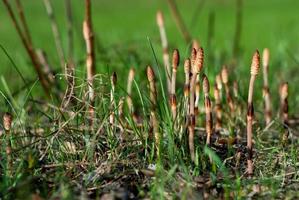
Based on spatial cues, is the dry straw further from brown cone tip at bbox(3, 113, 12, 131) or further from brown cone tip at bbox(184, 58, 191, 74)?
brown cone tip at bbox(184, 58, 191, 74)

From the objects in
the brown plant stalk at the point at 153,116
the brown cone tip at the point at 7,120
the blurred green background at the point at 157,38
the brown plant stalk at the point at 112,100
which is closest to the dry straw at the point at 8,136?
the brown cone tip at the point at 7,120

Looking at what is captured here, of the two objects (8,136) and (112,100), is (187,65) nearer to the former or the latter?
(112,100)

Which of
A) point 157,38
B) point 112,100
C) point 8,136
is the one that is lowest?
point 8,136

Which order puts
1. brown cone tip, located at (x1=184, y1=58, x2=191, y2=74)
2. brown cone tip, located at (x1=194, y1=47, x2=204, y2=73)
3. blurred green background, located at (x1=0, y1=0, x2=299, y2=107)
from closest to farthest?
brown cone tip, located at (x1=194, y1=47, x2=204, y2=73) → brown cone tip, located at (x1=184, y1=58, x2=191, y2=74) → blurred green background, located at (x1=0, y1=0, x2=299, y2=107)

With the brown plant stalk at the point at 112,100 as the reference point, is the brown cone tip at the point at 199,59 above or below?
above

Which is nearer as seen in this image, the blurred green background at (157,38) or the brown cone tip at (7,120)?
the brown cone tip at (7,120)

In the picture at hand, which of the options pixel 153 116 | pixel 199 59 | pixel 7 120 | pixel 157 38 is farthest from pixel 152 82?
pixel 157 38

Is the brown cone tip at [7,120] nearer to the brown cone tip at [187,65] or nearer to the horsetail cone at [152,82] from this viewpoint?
the horsetail cone at [152,82]

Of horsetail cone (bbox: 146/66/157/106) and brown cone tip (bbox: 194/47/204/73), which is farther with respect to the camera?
horsetail cone (bbox: 146/66/157/106)

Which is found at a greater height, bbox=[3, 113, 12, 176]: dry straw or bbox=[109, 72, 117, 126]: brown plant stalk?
bbox=[109, 72, 117, 126]: brown plant stalk

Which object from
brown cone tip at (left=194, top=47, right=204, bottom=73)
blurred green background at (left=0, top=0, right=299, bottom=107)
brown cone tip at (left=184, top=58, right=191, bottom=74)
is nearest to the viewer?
brown cone tip at (left=194, top=47, right=204, bottom=73)

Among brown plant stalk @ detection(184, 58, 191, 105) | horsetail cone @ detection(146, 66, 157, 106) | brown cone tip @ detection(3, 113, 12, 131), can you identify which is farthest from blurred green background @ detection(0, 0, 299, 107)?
brown cone tip @ detection(3, 113, 12, 131)
